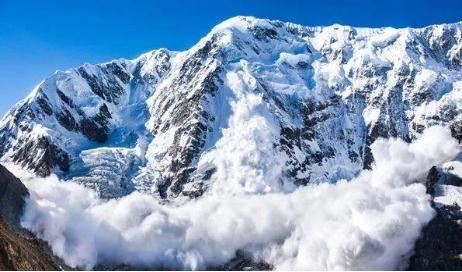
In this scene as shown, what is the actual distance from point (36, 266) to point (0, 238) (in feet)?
90.5

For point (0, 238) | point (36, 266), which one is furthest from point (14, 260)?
point (36, 266)

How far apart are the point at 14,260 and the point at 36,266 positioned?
79.6 feet

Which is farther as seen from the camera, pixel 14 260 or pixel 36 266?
pixel 36 266

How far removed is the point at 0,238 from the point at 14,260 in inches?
183

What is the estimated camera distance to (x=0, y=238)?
4727 inches

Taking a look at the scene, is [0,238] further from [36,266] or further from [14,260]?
A: [36,266]

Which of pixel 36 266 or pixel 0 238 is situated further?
pixel 36 266

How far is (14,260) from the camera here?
403 ft
